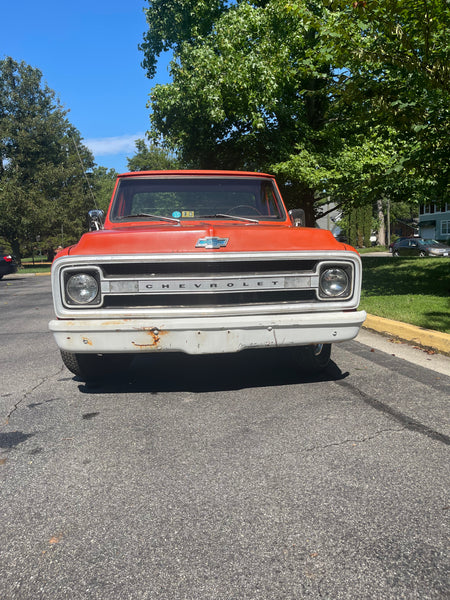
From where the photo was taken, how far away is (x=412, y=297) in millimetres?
8734

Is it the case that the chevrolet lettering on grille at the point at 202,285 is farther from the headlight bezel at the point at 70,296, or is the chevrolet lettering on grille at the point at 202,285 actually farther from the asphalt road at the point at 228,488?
the asphalt road at the point at 228,488

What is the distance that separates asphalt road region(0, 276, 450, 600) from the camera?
1.86 meters

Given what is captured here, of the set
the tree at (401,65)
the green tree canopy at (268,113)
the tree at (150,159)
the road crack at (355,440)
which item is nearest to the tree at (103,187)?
the tree at (150,159)

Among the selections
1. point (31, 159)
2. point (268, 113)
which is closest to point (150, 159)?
point (31, 159)

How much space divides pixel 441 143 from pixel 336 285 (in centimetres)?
534

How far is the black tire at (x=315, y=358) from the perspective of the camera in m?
4.40

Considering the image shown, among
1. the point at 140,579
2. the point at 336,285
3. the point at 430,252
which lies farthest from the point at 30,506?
the point at 430,252

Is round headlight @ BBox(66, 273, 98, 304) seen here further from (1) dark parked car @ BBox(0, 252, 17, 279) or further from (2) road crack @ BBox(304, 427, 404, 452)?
(1) dark parked car @ BBox(0, 252, 17, 279)

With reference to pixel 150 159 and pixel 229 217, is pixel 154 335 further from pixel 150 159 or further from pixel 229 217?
pixel 150 159

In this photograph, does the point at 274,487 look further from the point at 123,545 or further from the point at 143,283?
the point at 143,283

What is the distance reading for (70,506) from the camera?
2.40m

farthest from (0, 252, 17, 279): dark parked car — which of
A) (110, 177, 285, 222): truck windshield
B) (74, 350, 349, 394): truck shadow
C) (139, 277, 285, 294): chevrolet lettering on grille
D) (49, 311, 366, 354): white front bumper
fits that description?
(139, 277, 285, 294): chevrolet lettering on grille

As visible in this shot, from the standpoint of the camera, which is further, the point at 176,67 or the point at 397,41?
the point at 176,67

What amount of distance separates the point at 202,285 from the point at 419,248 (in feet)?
110
